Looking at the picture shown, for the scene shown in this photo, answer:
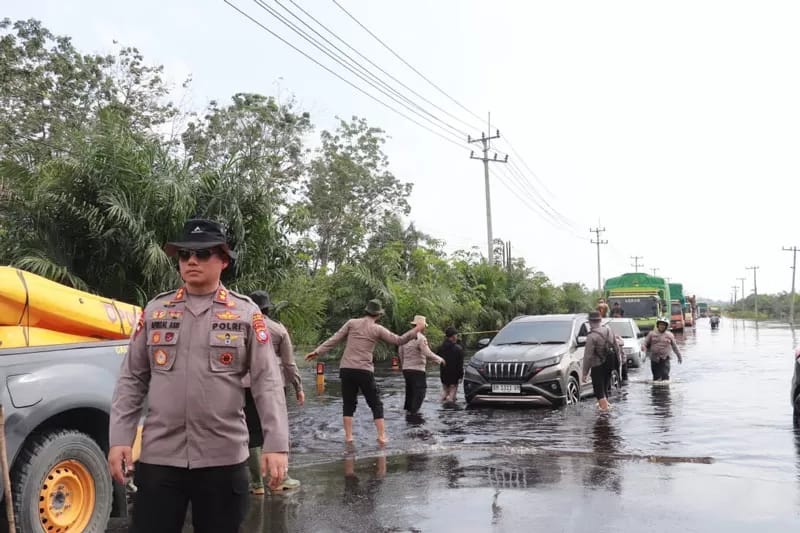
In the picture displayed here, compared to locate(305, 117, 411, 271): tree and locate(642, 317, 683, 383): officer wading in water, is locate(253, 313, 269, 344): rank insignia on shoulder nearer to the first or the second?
locate(642, 317, 683, 383): officer wading in water

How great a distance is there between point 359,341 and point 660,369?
9.85m

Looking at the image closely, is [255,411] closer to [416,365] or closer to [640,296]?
[416,365]

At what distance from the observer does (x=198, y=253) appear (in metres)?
3.44

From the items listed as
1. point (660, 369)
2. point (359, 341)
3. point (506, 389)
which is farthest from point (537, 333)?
point (359, 341)

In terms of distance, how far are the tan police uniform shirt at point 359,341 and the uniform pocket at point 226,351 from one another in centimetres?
607

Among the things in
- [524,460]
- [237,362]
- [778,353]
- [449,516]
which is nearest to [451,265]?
[778,353]

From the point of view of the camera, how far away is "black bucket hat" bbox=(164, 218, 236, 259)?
3.42 meters

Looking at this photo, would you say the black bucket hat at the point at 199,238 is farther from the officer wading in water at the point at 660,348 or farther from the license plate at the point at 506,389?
the officer wading in water at the point at 660,348

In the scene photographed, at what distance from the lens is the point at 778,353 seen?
27531mm

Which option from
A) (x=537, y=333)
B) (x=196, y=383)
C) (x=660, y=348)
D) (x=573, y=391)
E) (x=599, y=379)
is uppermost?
(x=196, y=383)

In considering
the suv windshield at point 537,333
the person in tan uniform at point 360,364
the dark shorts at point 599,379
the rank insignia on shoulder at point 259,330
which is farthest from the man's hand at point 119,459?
the suv windshield at point 537,333

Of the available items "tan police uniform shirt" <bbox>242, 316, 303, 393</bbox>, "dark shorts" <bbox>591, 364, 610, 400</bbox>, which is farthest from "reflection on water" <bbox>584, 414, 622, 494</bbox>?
"tan police uniform shirt" <bbox>242, 316, 303, 393</bbox>

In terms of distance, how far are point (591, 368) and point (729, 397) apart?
3633 millimetres

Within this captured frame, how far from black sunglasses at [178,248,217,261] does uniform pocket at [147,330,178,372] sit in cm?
34
